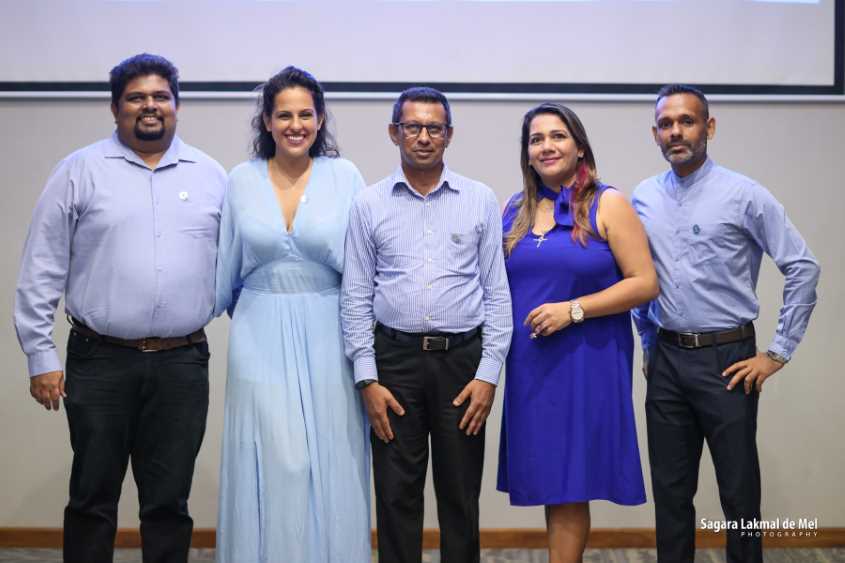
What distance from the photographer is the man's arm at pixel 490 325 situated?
2.59m

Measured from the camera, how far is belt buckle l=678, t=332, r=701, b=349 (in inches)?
112

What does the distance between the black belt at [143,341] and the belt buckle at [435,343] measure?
2.36ft

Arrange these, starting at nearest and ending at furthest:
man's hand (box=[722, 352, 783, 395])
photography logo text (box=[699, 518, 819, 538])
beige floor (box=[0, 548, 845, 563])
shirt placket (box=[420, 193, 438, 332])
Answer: shirt placket (box=[420, 193, 438, 332]), man's hand (box=[722, 352, 783, 395]), beige floor (box=[0, 548, 845, 563]), photography logo text (box=[699, 518, 819, 538])

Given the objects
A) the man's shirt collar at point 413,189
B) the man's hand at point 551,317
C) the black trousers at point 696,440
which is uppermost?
the man's shirt collar at point 413,189

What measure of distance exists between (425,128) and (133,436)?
1247 mm

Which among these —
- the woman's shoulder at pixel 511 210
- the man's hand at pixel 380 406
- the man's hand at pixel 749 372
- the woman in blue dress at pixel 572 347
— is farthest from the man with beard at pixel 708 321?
the man's hand at pixel 380 406

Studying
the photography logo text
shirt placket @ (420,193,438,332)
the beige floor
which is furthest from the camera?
the photography logo text

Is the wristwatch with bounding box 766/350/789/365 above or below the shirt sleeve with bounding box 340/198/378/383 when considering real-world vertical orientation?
below

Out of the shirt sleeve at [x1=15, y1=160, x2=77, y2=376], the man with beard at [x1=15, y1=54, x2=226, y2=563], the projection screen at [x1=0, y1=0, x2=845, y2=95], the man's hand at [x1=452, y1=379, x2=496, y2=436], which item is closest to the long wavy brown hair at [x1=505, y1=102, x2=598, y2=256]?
the man's hand at [x1=452, y1=379, x2=496, y2=436]

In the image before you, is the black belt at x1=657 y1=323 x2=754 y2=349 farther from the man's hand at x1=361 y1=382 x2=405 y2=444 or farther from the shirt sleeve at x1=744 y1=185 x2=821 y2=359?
the man's hand at x1=361 y1=382 x2=405 y2=444

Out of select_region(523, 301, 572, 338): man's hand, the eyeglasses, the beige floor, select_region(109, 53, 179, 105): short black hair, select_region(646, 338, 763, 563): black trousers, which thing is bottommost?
the beige floor

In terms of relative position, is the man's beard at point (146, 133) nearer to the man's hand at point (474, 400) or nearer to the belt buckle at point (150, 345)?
the belt buckle at point (150, 345)

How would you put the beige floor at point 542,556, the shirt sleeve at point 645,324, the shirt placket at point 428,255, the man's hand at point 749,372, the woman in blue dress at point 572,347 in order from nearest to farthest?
1. the shirt placket at point 428,255
2. the woman in blue dress at point 572,347
3. the man's hand at point 749,372
4. the shirt sleeve at point 645,324
5. the beige floor at point 542,556

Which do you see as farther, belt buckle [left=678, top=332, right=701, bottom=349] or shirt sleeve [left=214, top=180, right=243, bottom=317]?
belt buckle [left=678, top=332, right=701, bottom=349]
